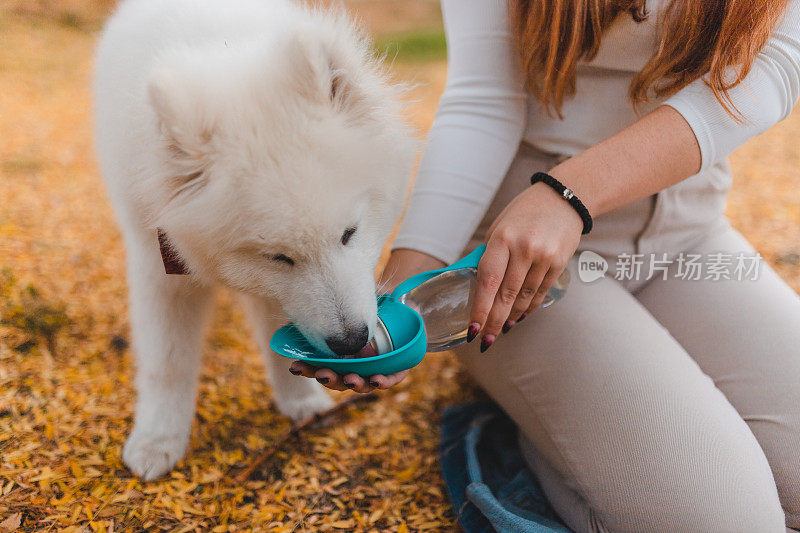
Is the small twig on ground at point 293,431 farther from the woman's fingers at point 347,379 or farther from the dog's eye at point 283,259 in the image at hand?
the dog's eye at point 283,259

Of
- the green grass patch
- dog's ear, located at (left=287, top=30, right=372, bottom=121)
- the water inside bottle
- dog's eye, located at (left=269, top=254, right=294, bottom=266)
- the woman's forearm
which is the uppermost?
dog's ear, located at (left=287, top=30, right=372, bottom=121)

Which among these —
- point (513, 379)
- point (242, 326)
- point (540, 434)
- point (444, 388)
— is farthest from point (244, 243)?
point (242, 326)

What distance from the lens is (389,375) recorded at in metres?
1.47

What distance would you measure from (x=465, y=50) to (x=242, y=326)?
1812 millimetres

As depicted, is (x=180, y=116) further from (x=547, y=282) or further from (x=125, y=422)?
(x=125, y=422)

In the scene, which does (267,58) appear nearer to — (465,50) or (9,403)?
(465,50)

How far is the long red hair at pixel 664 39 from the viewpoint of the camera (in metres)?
1.59

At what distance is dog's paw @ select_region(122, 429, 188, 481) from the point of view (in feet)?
6.54

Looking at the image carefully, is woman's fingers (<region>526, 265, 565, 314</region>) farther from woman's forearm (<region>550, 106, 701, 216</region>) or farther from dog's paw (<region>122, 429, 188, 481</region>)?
dog's paw (<region>122, 429, 188, 481</region>)

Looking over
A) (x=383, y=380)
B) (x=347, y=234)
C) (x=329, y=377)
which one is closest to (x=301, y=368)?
(x=329, y=377)

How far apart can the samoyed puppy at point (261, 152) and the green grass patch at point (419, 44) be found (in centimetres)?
651

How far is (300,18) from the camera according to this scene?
169 centimetres

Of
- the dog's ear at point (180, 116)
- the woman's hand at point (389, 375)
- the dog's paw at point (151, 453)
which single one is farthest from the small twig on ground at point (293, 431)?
the dog's ear at point (180, 116)

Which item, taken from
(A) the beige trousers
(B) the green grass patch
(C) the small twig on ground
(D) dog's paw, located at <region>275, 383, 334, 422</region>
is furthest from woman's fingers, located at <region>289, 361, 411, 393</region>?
(B) the green grass patch
